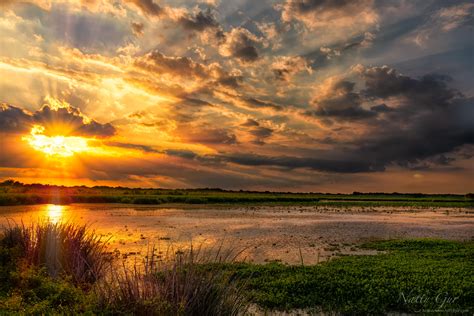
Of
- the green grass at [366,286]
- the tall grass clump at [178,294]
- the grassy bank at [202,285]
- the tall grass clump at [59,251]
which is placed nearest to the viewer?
the tall grass clump at [178,294]

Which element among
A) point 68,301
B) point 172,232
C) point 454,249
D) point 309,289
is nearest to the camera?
point 68,301

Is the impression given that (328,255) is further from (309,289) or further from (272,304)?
(272,304)

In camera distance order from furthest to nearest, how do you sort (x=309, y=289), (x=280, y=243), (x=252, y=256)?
(x=280, y=243) → (x=252, y=256) → (x=309, y=289)

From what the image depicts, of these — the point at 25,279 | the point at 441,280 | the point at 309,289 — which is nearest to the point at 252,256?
the point at 309,289

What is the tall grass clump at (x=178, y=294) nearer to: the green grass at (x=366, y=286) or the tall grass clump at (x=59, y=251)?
the green grass at (x=366, y=286)

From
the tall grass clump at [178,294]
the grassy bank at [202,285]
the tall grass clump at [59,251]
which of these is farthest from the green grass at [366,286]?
the tall grass clump at [59,251]

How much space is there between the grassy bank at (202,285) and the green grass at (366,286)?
3 cm

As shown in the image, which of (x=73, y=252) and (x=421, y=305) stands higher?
(x=73, y=252)

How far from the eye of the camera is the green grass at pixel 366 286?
486 inches

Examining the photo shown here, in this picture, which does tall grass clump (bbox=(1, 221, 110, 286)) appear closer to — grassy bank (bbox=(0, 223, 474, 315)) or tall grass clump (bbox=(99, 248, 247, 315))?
grassy bank (bbox=(0, 223, 474, 315))

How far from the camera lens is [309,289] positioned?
13492 millimetres

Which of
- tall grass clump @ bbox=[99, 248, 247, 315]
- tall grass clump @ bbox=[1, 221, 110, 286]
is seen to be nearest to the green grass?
tall grass clump @ bbox=[99, 248, 247, 315]

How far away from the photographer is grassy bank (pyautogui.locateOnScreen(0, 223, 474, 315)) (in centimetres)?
Result: 798

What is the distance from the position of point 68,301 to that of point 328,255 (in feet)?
44.8
